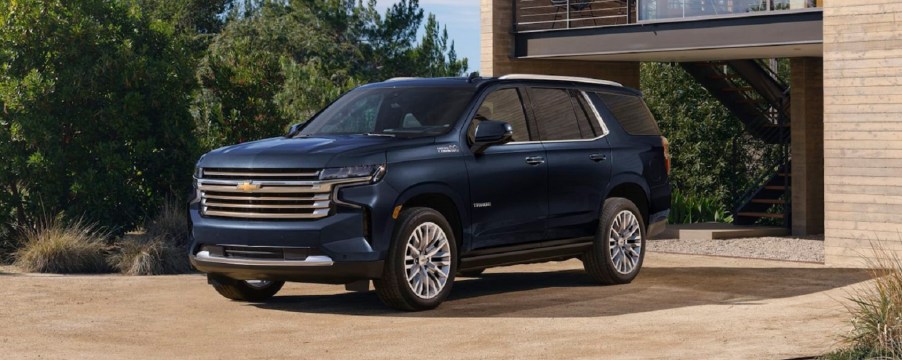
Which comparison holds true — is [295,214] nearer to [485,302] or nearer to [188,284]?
[485,302]

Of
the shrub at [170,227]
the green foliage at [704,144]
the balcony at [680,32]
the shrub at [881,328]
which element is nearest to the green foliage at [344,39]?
the green foliage at [704,144]

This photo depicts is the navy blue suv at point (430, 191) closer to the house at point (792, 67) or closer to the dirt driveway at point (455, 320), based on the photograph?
the dirt driveway at point (455, 320)

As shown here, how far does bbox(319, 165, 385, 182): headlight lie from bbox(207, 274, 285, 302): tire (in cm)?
179

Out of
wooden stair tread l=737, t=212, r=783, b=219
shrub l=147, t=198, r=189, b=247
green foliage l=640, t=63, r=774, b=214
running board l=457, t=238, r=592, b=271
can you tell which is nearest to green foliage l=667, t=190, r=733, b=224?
green foliage l=640, t=63, r=774, b=214

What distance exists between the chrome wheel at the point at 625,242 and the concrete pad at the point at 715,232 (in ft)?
31.9

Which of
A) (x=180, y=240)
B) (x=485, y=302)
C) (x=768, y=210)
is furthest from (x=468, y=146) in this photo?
(x=768, y=210)

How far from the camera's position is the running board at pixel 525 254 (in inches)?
482

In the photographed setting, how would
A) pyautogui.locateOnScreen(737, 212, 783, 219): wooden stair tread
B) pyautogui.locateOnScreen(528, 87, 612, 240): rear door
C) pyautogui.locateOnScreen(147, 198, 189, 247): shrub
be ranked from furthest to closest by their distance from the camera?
1. pyautogui.locateOnScreen(737, 212, 783, 219): wooden stair tread
2. pyautogui.locateOnScreen(147, 198, 189, 247): shrub
3. pyautogui.locateOnScreen(528, 87, 612, 240): rear door

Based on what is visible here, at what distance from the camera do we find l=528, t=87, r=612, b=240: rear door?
1310 centimetres

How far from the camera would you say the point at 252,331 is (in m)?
10.8

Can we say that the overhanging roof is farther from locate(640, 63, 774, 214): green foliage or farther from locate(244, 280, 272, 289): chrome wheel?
locate(244, 280, 272, 289): chrome wheel

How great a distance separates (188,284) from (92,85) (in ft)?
22.8

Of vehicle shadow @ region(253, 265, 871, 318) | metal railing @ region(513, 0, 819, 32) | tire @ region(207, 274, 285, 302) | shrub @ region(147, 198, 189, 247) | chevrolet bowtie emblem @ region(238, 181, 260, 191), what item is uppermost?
metal railing @ region(513, 0, 819, 32)

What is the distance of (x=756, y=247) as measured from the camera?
21.9 meters
